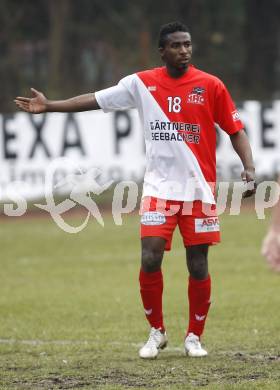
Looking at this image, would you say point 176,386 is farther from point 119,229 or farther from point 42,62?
point 42,62

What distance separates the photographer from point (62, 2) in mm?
36625

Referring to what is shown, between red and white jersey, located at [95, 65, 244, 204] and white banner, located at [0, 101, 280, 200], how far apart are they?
660 inches

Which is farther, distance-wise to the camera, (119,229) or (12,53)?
(12,53)

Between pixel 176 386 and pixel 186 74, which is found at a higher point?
pixel 186 74

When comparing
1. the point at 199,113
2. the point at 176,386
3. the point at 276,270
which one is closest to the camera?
the point at 176,386

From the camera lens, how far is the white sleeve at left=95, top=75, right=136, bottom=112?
9.01 m

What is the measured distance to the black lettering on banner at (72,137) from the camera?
1021 inches

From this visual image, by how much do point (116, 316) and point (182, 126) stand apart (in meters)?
3.72

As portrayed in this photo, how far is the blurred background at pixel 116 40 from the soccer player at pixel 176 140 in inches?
1013

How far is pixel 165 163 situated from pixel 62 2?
93.3 feet

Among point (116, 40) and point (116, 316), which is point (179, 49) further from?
point (116, 40)

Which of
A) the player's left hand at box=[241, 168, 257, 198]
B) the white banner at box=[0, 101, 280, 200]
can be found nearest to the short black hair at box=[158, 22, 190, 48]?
the player's left hand at box=[241, 168, 257, 198]

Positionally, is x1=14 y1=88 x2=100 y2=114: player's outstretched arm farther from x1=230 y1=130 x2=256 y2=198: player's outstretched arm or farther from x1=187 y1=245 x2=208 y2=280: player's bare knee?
x1=187 y1=245 x2=208 y2=280: player's bare knee

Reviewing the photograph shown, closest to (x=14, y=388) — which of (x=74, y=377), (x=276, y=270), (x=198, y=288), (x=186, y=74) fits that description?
(x=74, y=377)
